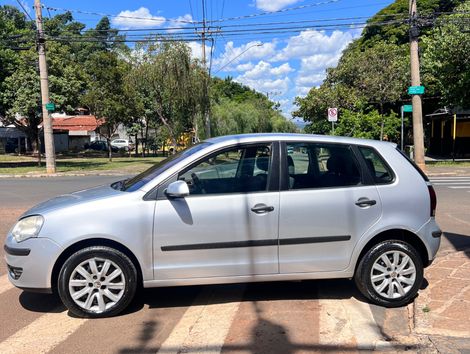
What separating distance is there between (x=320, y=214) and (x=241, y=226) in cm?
77

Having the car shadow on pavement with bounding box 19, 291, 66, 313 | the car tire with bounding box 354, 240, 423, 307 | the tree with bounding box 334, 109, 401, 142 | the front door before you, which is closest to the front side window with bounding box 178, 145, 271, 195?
the front door

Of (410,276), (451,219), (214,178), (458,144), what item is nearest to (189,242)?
(214,178)

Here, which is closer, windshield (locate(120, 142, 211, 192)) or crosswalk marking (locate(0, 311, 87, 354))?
crosswalk marking (locate(0, 311, 87, 354))

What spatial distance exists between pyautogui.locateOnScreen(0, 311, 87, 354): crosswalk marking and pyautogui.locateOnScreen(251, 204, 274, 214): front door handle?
1.89 metres

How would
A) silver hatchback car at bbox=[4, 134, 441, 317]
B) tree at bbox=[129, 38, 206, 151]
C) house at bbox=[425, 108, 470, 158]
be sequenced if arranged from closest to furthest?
silver hatchback car at bbox=[4, 134, 441, 317] → tree at bbox=[129, 38, 206, 151] → house at bbox=[425, 108, 470, 158]

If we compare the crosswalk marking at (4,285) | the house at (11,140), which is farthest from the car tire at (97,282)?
the house at (11,140)

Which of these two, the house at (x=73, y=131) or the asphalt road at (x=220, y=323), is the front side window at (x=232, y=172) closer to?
the asphalt road at (x=220, y=323)

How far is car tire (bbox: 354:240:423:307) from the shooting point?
4.78 metres

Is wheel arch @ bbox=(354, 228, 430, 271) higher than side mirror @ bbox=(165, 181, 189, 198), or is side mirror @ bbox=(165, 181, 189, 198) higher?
side mirror @ bbox=(165, 181, 189, 198)

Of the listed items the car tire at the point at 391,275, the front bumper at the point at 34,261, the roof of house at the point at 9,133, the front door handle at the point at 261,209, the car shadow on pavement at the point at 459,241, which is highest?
the roof of house at the point at 9,133

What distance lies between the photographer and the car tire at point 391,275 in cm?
478

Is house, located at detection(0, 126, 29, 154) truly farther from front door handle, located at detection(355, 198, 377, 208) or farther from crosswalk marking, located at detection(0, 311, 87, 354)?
front door handle, located at detection(355, 198, 377, 208)

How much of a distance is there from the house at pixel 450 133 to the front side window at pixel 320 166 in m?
26.3

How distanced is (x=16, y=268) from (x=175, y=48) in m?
25.5
